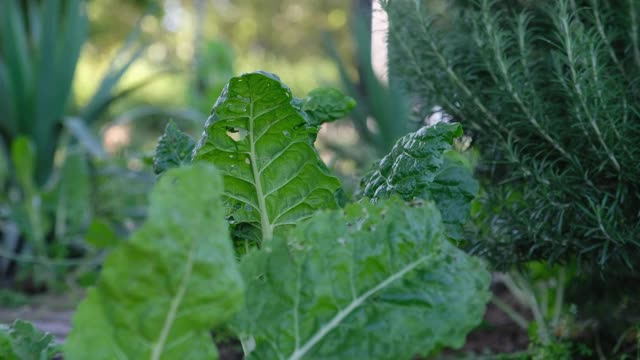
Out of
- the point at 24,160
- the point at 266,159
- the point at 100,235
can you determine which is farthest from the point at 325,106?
the point at 24,160

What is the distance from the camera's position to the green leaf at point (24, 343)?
116 centimetres

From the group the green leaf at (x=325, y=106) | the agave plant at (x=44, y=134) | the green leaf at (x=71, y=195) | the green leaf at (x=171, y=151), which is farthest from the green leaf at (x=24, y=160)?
the green leaf at (x=325, y=106)

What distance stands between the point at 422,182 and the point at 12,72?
3173mm

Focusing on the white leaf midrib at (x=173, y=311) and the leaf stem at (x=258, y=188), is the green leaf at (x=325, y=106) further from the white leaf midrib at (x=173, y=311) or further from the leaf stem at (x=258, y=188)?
the white leaf midrib at (x=173, y=311)

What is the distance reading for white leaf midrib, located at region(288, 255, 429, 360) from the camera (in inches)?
42.9

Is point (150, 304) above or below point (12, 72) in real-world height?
below

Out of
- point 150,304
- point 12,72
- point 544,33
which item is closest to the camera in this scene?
point 150,304

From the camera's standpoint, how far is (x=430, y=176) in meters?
1.38

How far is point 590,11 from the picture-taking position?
1778 mm

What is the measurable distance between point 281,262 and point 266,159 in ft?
1.17

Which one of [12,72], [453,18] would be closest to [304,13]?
[12,72]

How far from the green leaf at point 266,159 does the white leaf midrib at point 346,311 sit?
35 centimetres

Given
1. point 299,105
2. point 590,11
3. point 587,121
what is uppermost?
point 590,11

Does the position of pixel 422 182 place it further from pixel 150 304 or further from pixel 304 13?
pixel 304 13
